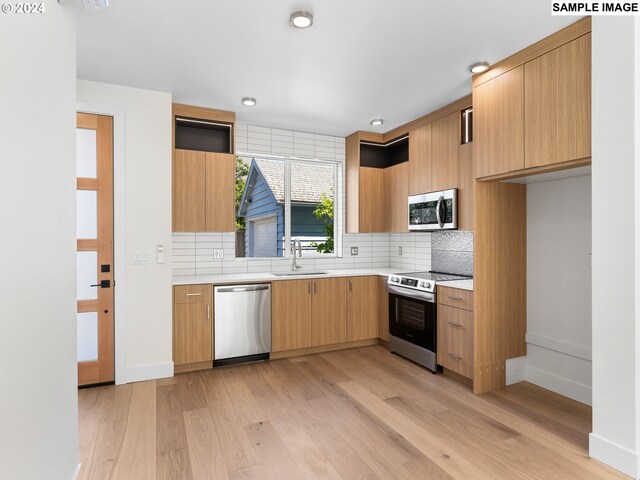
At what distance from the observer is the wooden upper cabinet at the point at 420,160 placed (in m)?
3.99

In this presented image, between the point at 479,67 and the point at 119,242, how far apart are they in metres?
3.45

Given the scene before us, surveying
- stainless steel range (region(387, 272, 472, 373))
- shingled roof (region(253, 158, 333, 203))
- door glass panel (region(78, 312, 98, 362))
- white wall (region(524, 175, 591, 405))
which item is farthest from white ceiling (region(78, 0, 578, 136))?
door glass panel (region(78, 312, 98, 362))

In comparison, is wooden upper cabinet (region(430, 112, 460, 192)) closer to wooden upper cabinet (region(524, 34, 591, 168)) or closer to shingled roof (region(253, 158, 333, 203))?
wooden upper cabinet (region(524, 34, 591, 168))

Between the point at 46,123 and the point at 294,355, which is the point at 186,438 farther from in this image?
the point at 46,123

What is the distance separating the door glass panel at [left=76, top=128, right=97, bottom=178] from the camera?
3170 millimetres

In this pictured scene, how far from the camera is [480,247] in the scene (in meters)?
3.11

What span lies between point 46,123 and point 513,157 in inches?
115

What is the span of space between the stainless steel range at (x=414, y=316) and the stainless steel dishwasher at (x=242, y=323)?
140 cm

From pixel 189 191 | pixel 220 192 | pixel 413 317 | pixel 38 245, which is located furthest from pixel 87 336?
pixel 413 317

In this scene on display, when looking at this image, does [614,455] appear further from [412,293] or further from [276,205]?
[276,205]

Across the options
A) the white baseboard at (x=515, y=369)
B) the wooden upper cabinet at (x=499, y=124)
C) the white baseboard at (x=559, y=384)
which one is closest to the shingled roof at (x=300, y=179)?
the wooden upper cabinet at (x=499, y=124)

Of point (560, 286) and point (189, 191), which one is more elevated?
point (189, 191)

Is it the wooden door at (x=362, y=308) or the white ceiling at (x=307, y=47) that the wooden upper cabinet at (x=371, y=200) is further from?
the white ceiling at (x=307, y=47)

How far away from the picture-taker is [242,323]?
12.3 feet
